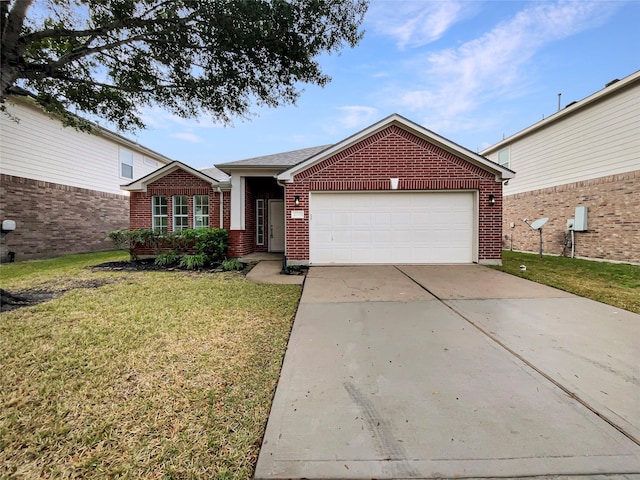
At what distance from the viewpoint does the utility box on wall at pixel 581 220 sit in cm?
1104

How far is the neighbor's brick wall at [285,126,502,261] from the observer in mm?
8836

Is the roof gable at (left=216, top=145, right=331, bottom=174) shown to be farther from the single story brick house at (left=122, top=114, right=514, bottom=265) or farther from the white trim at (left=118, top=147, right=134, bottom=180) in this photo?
the white trim at (left=118, top=147, right=134, bottom=180)

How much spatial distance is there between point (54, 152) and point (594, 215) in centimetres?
2183

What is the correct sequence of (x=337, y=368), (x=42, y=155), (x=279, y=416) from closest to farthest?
(x=279, y=416)
(x=337, y=368)
(x=42, y=155)

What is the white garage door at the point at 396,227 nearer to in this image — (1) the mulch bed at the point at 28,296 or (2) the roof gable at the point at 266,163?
(2) the roof gable at the point at 266,163

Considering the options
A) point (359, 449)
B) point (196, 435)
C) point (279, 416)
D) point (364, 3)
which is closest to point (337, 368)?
point (279, 416)

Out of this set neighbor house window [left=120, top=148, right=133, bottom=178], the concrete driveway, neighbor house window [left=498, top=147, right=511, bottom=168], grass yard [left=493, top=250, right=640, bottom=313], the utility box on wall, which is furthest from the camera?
neighbor house window [left=498, top=147, right=511, bottom=168]

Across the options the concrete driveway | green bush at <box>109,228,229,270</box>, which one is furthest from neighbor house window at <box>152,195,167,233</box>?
the concrete driveway

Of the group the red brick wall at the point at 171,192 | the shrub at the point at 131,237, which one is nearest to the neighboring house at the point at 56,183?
the red brick wall at the point at 171,192

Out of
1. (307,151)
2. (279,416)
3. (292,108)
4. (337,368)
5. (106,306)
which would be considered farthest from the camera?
(307,151)

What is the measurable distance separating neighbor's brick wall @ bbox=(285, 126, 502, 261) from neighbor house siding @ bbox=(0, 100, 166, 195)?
8986 mm

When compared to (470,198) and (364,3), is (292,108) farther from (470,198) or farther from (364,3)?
(470,198)

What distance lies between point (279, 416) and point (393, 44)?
11.0 m

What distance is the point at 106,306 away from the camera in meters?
5.06
